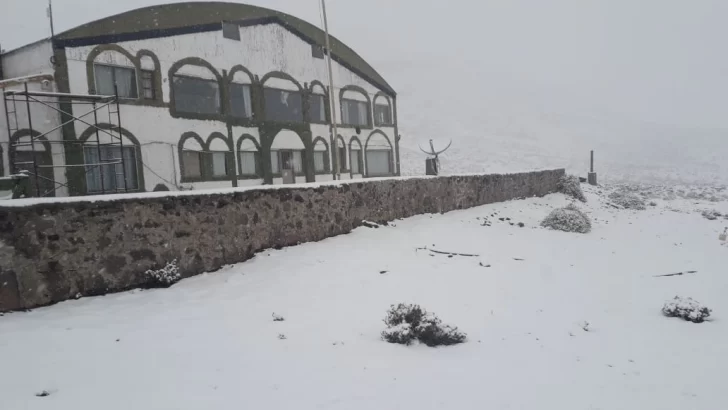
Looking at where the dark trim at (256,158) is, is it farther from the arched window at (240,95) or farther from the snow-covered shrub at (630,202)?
the snow-covered shrub at (630,202)

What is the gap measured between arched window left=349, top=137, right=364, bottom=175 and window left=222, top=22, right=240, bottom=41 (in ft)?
33.3

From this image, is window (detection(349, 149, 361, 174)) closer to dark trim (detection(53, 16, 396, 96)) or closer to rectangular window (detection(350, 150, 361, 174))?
rectangular window (detection(350, 150, 361, 174))

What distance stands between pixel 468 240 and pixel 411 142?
221 feet

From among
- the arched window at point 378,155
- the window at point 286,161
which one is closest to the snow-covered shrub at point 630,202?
the arched window at point 378,155

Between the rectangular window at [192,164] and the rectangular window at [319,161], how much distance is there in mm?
7808

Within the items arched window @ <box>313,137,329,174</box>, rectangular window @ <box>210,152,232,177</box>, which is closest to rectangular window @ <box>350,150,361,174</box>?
arched window @ <box>313,137,329,174</box>

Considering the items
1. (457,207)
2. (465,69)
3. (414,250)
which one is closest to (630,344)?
(414,250)

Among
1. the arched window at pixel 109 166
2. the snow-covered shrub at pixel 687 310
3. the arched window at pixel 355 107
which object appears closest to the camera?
the snow-covered shrub at pixel 687 310

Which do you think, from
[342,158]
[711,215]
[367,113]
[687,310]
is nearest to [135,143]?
[342,158]

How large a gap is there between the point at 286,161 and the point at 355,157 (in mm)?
6051

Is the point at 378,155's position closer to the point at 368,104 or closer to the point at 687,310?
Answer: the point at 368,104

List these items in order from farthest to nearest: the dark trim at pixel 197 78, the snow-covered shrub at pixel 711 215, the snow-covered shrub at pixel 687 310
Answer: the snow-covered shrub at pixel 711 215
the dark trim at pixel 197 78
the snow-covered shrub at pixel 687 310

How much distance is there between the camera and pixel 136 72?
1772 cm

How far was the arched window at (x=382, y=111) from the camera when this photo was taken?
1203 inches
